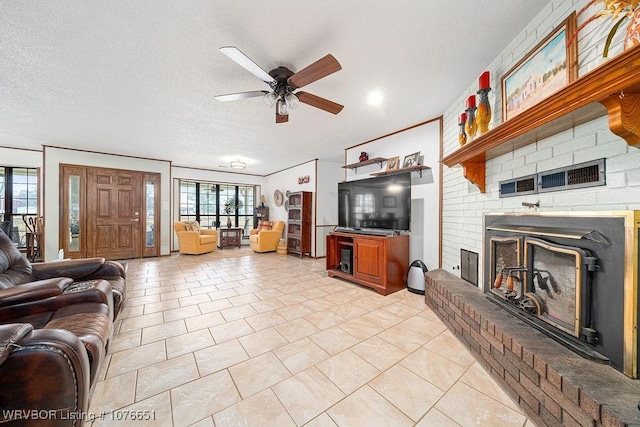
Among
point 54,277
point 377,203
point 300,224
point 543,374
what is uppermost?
point 377,203

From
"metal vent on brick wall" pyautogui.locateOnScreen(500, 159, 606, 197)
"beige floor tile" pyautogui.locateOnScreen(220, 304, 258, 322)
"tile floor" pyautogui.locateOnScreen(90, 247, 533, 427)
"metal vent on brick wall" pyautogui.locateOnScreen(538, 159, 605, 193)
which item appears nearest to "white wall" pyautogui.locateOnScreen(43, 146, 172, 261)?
"tile floor" pyautogui.locateOnScreen(90, 247, 533, 427)

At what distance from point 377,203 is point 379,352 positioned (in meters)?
2.23

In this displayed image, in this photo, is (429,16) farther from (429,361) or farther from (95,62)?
(95,62)

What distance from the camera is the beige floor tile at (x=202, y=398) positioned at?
1.27 metres

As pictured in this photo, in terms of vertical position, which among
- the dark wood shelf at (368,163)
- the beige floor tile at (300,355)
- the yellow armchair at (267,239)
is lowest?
the beige floor tile at (300,355)

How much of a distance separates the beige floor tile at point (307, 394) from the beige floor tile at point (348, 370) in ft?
0.17

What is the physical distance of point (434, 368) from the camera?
1.68 metres

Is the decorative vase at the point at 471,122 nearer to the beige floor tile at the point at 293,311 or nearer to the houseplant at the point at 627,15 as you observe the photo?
the houseplant at the point at 627,15

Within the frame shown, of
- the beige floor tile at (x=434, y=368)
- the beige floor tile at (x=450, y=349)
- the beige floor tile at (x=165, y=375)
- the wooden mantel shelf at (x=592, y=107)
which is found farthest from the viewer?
the beige floor tile at (x=450, y=349)

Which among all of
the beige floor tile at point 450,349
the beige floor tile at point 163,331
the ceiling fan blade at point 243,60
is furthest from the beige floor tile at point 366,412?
the ceiling fan blade at point 243,60

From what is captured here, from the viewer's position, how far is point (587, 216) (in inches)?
46.6

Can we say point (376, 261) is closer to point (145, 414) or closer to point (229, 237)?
point (145, 414)

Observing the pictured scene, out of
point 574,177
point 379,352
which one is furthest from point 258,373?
point 574,177

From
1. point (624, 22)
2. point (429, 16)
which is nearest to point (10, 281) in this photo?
point (429, 16)
